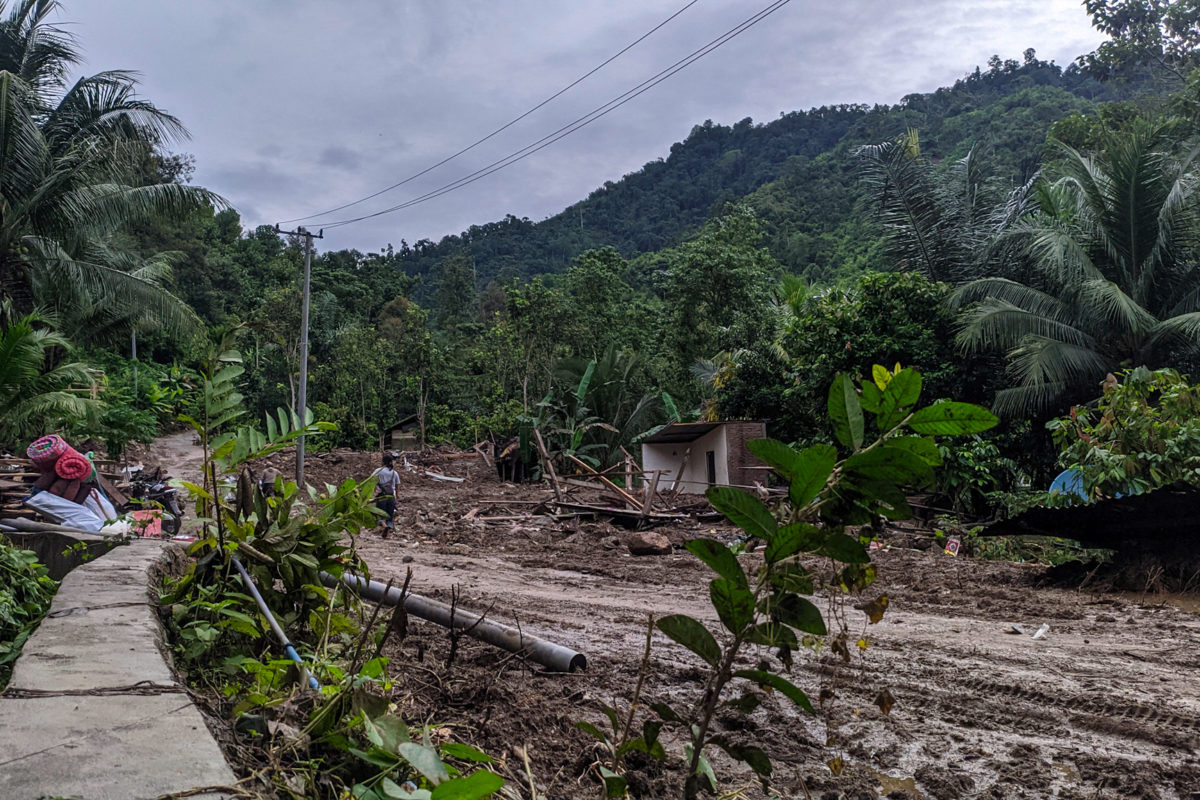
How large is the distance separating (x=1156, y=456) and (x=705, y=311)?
65.0ft

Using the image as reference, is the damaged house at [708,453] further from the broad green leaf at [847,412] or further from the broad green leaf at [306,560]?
the broad green leaf at [847,412]

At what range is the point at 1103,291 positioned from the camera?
14.9 m

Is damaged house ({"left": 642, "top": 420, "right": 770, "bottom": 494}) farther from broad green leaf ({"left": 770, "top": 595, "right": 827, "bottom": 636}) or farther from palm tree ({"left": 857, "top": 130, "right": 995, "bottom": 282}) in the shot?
broad green leaf ({"left": 770, "top": 595, "right": 827, "bottom": 636})

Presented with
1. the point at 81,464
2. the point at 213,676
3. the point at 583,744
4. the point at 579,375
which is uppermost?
the point at 579,375

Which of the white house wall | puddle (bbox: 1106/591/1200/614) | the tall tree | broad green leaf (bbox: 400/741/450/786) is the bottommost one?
puddle (bbox: 1106/591/1200/614)

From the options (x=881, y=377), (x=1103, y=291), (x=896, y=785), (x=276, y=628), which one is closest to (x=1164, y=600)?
(x=896, y=785)

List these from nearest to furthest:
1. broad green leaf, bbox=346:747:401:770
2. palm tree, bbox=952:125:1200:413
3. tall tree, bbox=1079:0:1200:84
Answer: broad green leaf, bbox=346:747:401:770, palm tree, bbox=952:125:1200:413, tall tree, bbox=1079:0:1200:84

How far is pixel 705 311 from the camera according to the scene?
28203mm

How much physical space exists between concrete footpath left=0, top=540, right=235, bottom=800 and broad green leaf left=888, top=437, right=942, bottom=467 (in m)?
1.28

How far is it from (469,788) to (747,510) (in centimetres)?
65

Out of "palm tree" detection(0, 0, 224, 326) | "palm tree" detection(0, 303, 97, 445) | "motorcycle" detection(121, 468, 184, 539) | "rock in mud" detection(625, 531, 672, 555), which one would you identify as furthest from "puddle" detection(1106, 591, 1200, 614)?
"palm tree" detection(0, 0, 224, 326)

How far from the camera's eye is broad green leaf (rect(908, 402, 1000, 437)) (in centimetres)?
132

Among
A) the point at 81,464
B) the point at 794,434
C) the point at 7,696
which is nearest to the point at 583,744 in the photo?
the point at 7,696

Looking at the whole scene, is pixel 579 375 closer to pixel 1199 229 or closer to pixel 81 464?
pixel 1199 229
